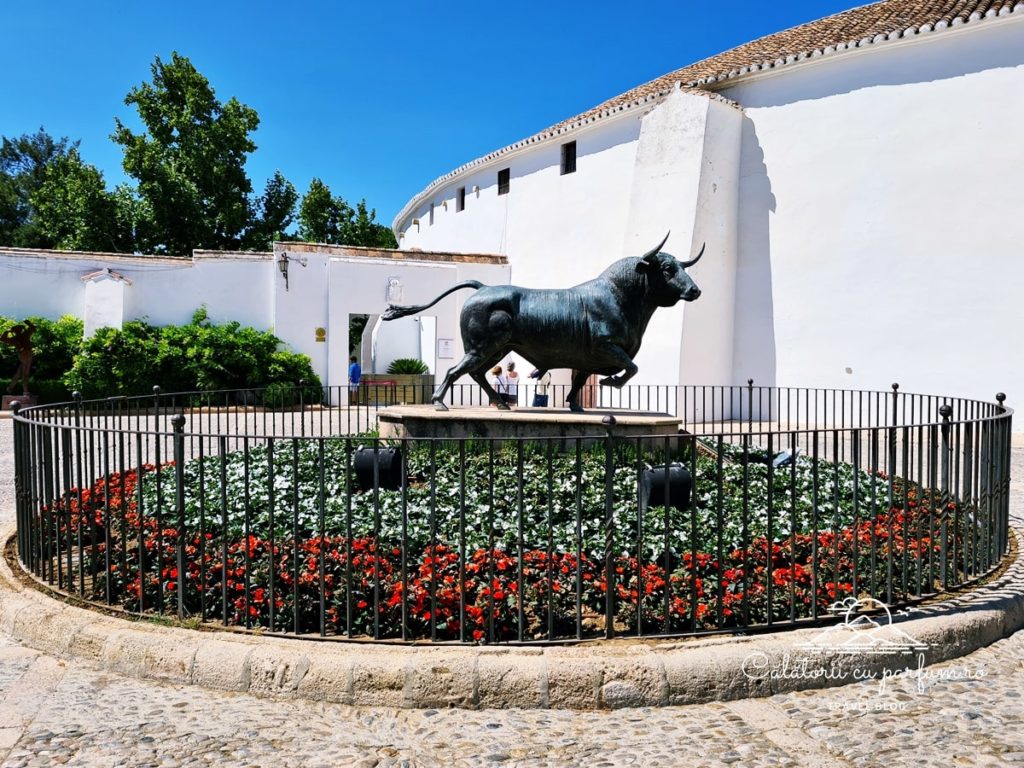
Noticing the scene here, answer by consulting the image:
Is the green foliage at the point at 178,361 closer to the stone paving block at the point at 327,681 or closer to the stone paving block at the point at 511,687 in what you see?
the stone paving block at the point at 327,681

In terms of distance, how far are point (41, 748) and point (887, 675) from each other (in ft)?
11.7

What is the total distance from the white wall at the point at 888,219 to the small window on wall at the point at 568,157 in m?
5.28

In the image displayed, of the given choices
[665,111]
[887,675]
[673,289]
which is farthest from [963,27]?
[887,675]

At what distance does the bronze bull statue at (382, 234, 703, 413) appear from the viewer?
697 centimetres

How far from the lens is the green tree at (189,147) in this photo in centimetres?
2684

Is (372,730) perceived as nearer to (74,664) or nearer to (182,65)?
(74,664)

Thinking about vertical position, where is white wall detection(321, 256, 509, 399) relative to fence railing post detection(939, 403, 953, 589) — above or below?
above

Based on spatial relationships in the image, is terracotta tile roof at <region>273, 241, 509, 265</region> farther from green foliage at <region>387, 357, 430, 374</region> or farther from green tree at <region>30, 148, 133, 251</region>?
green tree at <region>30, 148, 133, 251</region>

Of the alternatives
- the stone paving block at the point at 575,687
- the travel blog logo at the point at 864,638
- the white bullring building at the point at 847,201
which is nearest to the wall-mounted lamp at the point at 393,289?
the white bullring building at the point at 847,201

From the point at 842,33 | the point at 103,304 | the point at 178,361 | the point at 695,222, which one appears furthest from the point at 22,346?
the point at 842,33

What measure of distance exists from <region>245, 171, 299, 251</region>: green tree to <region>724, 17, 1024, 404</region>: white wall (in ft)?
63.4

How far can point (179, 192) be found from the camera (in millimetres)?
26500

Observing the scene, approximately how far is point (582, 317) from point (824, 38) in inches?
542

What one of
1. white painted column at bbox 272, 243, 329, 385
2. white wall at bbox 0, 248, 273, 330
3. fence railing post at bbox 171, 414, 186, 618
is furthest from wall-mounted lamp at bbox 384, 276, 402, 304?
fence railing post at bbox 171, 414, 186, 618
